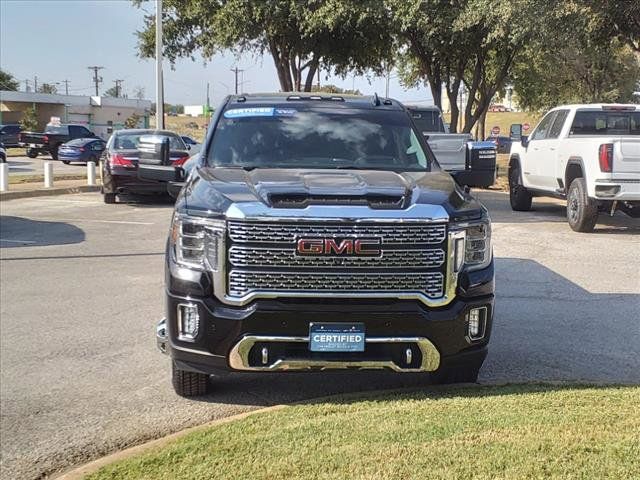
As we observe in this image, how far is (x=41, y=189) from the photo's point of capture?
1903cm

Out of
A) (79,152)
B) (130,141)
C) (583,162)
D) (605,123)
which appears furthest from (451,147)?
(79,152)

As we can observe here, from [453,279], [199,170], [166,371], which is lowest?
A: [166,371]

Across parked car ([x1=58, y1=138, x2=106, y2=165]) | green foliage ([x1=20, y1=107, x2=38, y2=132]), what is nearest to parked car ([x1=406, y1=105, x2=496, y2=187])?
parked car ([x1=58, y1=138, x2=106, y2=165])

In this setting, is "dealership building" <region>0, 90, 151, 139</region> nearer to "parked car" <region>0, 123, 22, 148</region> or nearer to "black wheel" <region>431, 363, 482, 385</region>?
"parked car" <region>0, 123, 22, 148</region>

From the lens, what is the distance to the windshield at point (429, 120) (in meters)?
16.9

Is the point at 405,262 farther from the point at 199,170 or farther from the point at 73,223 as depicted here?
the point at 73,223

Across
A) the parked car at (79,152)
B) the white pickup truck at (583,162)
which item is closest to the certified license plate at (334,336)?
the white pickup truck at (583,162)

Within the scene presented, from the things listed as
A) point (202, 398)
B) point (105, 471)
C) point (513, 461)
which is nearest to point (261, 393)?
point (202, 398)

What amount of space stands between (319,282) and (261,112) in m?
2.08

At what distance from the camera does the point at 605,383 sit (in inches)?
192

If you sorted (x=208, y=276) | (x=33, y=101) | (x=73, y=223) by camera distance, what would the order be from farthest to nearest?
(x=33, y=101)
(x=73, y=223)
(x=208, y=276)

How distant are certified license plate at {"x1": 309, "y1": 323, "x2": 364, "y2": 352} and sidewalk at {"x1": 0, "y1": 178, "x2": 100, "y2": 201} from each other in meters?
15.4

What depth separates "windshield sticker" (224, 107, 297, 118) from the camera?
5.68m

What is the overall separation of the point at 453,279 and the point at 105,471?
7.10ft
